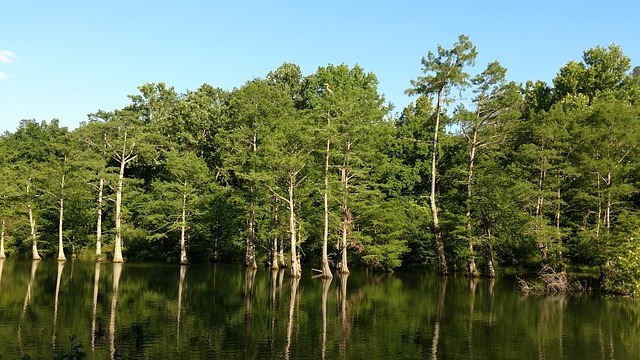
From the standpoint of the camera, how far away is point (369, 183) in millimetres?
49688

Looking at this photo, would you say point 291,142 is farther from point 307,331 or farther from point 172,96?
point 172,96

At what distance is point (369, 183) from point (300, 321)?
94.9 ft

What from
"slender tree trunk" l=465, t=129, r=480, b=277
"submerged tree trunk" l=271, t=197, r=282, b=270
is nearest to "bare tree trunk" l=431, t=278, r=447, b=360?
"slender tree trunk" l=465, t=129, r=480, b=277

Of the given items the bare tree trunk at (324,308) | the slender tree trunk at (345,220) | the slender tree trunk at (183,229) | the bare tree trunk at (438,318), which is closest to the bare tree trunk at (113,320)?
the bare tree trunk at (324,308)

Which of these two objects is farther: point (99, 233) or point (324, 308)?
point (99, 233)

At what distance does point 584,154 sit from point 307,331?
104 feet

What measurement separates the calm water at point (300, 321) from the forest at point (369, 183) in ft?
33.0

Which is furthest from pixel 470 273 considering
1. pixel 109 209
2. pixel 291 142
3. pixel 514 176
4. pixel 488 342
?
pixel 109 209

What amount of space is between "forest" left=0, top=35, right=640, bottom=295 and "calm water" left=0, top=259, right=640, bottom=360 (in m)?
10.1

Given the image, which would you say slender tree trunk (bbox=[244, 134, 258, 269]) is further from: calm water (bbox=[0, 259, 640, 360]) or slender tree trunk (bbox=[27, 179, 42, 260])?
slender tree trunk (bbox=[27, 179, 42, 260])

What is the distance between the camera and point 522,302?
31.0m

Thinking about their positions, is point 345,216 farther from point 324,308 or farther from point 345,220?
point 324,308

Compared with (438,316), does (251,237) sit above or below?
above

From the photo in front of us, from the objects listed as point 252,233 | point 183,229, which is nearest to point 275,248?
point 252,233
